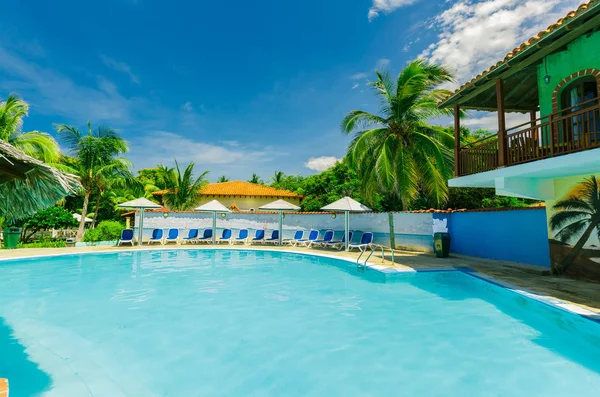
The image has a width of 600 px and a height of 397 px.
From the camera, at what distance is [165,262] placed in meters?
Answer: 13.2

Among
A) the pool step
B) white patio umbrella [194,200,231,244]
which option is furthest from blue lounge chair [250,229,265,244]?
the pool step

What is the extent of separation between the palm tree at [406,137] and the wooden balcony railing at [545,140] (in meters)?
3.42

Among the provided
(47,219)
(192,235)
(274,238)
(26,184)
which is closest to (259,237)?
(274,238)

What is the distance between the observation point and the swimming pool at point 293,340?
3756mm

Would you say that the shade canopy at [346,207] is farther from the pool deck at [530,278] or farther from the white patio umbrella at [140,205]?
the white patio umbrella at [140,205]

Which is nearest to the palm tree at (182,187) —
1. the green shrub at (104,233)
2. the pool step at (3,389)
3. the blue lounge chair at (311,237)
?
the green shrub at (104,233)

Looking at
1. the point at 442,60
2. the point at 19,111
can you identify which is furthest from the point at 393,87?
the point at 19,111

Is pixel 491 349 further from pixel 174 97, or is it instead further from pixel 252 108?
pixel 174 97

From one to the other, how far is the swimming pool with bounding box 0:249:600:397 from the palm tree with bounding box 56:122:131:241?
44.0ft

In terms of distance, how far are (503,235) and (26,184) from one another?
532 inches

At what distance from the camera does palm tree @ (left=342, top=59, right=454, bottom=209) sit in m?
13.6

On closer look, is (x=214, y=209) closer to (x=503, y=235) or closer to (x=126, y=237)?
(x=126, y=237)

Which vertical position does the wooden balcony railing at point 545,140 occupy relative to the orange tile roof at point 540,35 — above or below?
below

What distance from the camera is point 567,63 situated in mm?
7910
